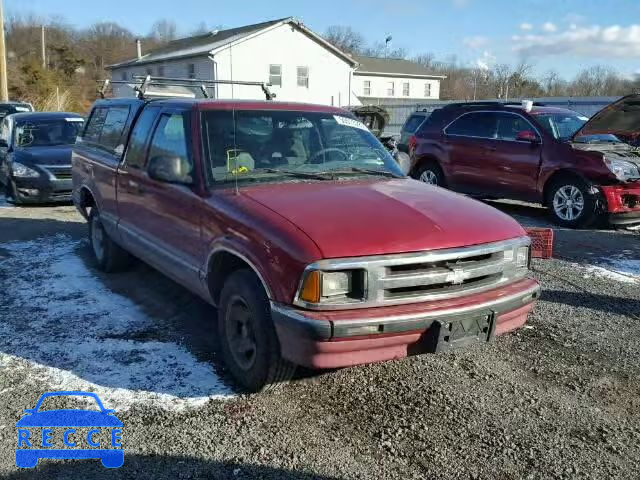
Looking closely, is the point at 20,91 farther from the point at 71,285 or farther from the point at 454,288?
the point at 454,288

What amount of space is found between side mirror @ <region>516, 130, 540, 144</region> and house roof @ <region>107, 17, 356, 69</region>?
91.8 ft

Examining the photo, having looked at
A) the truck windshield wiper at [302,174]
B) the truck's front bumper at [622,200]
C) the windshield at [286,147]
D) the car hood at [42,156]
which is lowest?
the truck's front bumper at [622,200]

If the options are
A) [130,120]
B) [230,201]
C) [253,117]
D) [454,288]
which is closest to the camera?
[454,288]

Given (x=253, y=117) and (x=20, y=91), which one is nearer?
(x=253, y=117)

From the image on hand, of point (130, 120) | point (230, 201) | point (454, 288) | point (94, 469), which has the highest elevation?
point (130, 120)

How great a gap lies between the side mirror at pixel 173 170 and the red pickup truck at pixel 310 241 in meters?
0.01

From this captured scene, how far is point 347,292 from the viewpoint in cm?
325

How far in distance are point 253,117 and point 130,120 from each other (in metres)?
1.68

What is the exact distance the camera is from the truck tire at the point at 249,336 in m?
3.46

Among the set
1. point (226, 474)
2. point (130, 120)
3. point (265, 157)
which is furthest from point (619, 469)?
point (130, 120)

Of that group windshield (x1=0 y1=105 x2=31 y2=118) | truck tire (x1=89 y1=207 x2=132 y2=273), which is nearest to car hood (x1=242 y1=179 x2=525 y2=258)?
truck tire (x1=89 y1=207 x2=132 y2=273)

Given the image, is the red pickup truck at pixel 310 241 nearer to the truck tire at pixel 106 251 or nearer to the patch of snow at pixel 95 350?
the patch of snow at pixel 95 350

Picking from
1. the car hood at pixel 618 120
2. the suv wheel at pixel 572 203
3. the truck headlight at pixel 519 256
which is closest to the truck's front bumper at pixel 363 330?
the truck headlight at pixel 519 256

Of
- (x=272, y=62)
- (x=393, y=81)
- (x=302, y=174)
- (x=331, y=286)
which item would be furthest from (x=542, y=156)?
(x=393, y=81)
